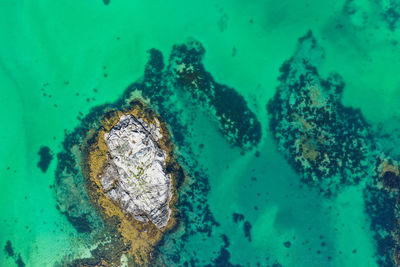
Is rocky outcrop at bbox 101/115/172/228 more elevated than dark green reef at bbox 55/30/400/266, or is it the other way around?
dark green reef at bbox 55/30/400/266

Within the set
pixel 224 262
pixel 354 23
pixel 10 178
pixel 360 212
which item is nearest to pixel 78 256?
pixel 10 178

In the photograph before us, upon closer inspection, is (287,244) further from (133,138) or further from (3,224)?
(3,224)

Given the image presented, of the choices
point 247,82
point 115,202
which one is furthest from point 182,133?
point 115,202

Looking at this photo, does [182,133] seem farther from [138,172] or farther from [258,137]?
[258,137]

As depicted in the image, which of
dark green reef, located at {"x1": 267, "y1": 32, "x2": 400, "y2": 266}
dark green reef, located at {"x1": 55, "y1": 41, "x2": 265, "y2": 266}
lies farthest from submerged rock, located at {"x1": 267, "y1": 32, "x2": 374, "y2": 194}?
dark green reef, located at {"x1": 55, "y1": 41, "x2": 265, "y2": 266}

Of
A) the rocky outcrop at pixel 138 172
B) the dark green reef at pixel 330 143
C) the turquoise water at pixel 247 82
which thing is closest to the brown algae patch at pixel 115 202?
the rocky outcrop at pixel 138 172

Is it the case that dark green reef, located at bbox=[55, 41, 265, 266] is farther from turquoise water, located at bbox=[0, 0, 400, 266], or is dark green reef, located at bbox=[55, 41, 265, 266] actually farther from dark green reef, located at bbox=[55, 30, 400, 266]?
turquoise water, located at bbox=[0, 0, 400, 266]
